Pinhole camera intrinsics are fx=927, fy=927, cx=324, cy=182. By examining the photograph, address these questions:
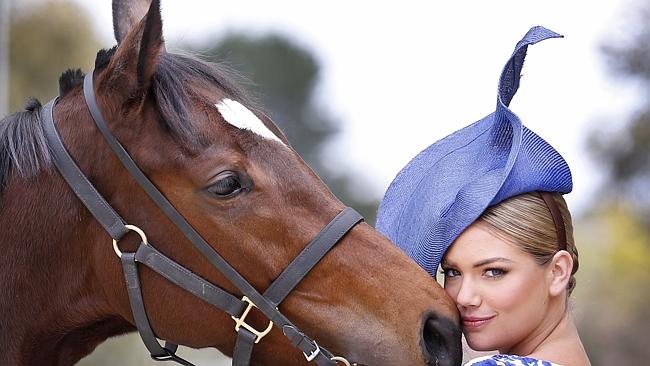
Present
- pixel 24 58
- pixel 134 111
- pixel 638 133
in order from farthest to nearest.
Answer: pixel 24 58 < pixel 638 133 < pixel 134 111

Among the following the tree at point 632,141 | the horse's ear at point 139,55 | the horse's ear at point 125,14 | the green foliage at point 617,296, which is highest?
the horse's ear at point 125,14

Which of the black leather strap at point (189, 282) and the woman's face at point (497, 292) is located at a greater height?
the black leather strap at point (189, 282)

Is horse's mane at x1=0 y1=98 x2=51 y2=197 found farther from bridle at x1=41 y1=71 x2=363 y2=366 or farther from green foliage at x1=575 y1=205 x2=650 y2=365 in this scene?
green foliage at x1=575 y1=205 x2=650 y2=365

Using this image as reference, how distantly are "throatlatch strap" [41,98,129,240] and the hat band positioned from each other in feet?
4.14

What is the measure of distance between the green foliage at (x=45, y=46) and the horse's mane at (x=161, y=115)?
10.8 m

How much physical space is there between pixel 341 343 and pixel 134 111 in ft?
3.12

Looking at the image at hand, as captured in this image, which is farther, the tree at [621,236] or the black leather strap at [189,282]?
the tree at [621,236]

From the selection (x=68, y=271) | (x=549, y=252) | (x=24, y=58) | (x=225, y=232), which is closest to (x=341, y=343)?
(x=225, y=232)

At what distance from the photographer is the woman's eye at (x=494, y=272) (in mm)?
2669

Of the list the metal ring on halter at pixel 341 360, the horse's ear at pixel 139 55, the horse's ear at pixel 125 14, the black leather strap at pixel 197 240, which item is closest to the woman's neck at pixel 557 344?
the metal ring on halter at pixel 341 360

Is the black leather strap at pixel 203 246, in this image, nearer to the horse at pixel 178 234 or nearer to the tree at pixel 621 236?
the horse at pixel 178 234

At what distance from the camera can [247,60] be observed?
27.6 metres

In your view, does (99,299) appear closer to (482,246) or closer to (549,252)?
(482,246)

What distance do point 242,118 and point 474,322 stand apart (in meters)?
A: 0.94
